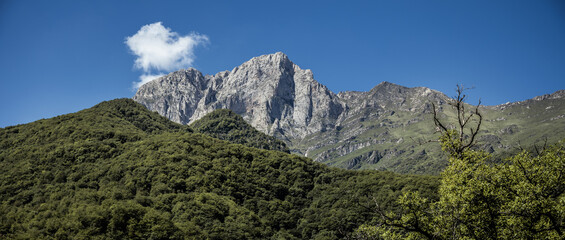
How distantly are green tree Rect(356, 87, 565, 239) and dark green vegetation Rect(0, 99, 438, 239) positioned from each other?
57.1 meters

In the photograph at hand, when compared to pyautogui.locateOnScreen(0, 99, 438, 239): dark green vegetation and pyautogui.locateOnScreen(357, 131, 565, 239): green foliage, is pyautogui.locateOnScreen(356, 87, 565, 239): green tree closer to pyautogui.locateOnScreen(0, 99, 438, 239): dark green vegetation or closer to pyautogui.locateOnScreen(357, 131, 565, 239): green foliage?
pyautogui.locateOnScreen(357, 131, 565, 239): green foliage

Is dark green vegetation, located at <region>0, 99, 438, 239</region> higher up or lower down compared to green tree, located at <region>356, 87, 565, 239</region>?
higher up

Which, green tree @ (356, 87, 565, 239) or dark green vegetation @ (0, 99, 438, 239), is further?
dark green vegetation @ (0, 99, 438, 239)

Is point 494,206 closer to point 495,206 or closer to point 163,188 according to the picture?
point 495,206

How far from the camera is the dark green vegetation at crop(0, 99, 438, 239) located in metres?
88.9

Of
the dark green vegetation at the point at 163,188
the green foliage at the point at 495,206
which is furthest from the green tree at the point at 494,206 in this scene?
the dark green vegetation at the point at 163,188

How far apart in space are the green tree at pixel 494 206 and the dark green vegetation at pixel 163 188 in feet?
187

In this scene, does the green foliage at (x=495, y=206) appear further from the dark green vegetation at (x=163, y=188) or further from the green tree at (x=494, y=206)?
the dark green vegetation at (x=163, y=188)

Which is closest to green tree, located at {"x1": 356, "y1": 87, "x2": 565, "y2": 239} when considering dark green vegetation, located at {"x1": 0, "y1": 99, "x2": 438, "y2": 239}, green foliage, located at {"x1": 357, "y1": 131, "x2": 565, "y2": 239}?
green foliage, located at {"x1": 357, "y1": 131, "x2": 565, "y2": 239}

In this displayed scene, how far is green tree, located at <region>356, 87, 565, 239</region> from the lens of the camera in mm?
21969

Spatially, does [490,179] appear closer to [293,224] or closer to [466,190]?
[466,190]

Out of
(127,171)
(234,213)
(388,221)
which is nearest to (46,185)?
(127,171)

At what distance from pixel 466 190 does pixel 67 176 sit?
444ft

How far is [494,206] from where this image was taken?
24062 mm
